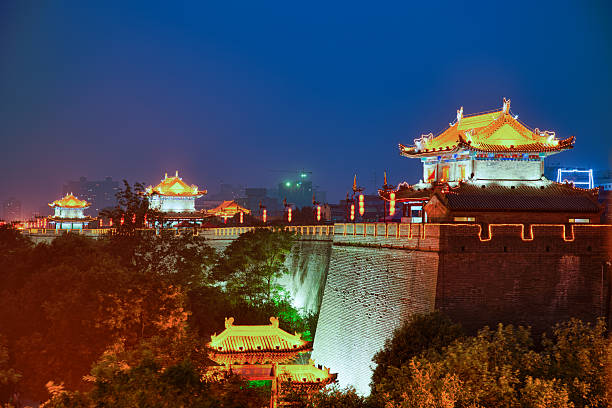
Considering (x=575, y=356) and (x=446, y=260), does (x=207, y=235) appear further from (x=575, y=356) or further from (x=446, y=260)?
(x=575, y=356)

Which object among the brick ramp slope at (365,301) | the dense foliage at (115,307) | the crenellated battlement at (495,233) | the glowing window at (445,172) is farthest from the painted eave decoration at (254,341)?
the glowing window at (445,172)

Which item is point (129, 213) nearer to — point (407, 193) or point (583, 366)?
point (407, 193)

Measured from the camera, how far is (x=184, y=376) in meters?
11.4

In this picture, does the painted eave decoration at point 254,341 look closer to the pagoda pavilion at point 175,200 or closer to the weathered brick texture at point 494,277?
the weathered brick texture at point 494,277

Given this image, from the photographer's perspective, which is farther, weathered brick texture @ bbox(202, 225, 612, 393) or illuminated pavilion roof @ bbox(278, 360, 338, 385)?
weathered brick texture @ bbox(202, 225, 612, 393)

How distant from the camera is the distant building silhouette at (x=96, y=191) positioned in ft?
528

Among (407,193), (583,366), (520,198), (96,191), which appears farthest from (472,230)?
(96,191)

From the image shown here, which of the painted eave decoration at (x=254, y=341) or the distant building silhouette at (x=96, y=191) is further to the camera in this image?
the distant building silhouette at (x=96, y=191)

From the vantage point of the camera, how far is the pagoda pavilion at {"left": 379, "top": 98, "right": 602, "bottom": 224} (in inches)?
839

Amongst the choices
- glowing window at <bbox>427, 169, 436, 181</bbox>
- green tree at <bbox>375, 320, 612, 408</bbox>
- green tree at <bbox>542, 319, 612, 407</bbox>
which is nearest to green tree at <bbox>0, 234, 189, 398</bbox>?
green tree at <bbox>375, 320, 612, 408</bbox>

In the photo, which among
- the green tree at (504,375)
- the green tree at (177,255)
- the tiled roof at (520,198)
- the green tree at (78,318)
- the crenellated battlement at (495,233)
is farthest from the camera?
the green tree at (177,255)

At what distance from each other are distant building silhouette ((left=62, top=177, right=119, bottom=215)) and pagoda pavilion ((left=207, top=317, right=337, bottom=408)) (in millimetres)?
151437

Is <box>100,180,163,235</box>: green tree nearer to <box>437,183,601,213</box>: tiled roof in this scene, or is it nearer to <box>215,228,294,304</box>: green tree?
<box>215,228,294,304</box>: green tree

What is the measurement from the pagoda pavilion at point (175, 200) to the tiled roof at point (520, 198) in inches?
1112
